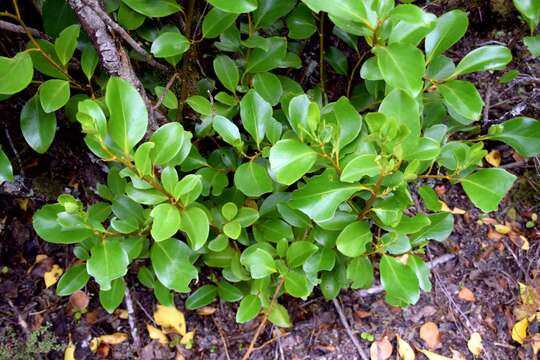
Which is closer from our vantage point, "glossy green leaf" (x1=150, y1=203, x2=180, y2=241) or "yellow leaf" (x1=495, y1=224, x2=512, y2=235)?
"glossy green leaf" (x1=150, y1=203, x2=180, y2=241)

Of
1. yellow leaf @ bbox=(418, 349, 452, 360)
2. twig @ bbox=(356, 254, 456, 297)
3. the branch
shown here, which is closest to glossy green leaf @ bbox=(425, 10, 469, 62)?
the branch

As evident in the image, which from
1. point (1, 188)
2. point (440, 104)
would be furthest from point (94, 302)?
point (440, 104)

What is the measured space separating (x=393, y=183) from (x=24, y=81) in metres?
0.81

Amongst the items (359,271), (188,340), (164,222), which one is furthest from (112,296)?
(359,271)

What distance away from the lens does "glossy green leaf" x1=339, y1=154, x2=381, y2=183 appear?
35.1 inches

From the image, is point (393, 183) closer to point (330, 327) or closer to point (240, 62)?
point (240, 62)

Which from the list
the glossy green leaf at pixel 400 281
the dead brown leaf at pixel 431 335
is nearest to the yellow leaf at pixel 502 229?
the dead brown leaf at pixel 431 335

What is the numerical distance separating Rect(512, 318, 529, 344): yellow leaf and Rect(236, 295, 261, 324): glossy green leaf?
3.16ft

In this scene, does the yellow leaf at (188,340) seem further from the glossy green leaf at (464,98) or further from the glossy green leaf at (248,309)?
the glossy green leaf at (464,98)

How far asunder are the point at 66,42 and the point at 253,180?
0.52 metres

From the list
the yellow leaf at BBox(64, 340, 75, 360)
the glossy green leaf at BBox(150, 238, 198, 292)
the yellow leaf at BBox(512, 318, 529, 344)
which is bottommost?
the yellow leaf at BBox(64, 340, 75, 360)

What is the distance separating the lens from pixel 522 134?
44.9 inches

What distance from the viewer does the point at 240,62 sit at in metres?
1.25

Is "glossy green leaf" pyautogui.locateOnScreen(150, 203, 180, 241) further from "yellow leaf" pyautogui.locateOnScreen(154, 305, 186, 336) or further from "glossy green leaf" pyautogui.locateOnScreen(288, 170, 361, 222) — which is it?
"yellow leaf" pyautogui.locateOnScreen(154, 305, 186, 336)
